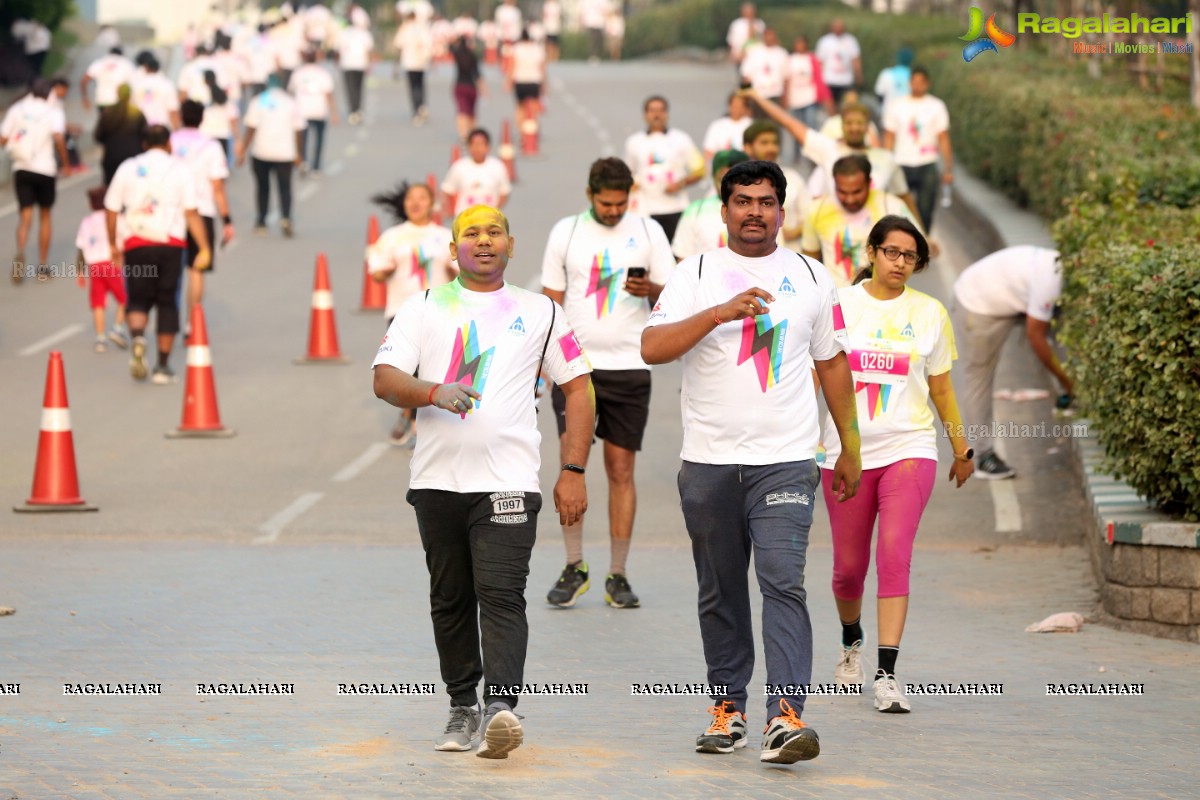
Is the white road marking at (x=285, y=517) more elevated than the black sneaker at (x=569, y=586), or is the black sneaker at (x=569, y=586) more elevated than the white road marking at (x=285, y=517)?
the black sneaker at (x=569, y=586)

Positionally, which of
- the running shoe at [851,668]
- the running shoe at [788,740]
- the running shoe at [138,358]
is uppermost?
the running shoe at [788,740]

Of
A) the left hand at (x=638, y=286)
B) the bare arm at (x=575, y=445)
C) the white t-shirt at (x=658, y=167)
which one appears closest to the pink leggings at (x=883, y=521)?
the bare arm at (x=575, y=445)

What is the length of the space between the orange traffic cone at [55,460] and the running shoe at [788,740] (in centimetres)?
669

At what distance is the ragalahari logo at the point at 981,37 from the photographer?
2833 cm

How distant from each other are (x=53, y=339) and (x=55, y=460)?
6807 mm

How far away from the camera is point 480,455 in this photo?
6.65 metres

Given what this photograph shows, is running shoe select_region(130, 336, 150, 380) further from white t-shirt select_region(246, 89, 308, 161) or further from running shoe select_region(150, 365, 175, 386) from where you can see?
white t-shirt select_region(246, 89, 308, 161)

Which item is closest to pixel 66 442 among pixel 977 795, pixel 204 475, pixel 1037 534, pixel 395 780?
pixel 204 475

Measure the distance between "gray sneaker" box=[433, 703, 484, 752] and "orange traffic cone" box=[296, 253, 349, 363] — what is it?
10.9 m

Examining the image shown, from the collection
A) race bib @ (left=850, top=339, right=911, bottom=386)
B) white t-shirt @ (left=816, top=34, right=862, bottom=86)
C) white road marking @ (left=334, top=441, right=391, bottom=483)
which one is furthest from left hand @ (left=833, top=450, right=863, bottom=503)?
white t-shirt @ (left=816, top=34, right=862, bottom=86)

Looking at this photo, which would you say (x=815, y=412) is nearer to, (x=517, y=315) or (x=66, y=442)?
(x=517, y=315)

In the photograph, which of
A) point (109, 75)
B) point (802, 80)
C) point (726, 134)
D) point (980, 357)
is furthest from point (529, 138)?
point (980, 357)

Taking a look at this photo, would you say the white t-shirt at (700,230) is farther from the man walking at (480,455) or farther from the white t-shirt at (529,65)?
the white t-shirt at (529,65)

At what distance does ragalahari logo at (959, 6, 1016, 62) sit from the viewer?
28328 millimetres
